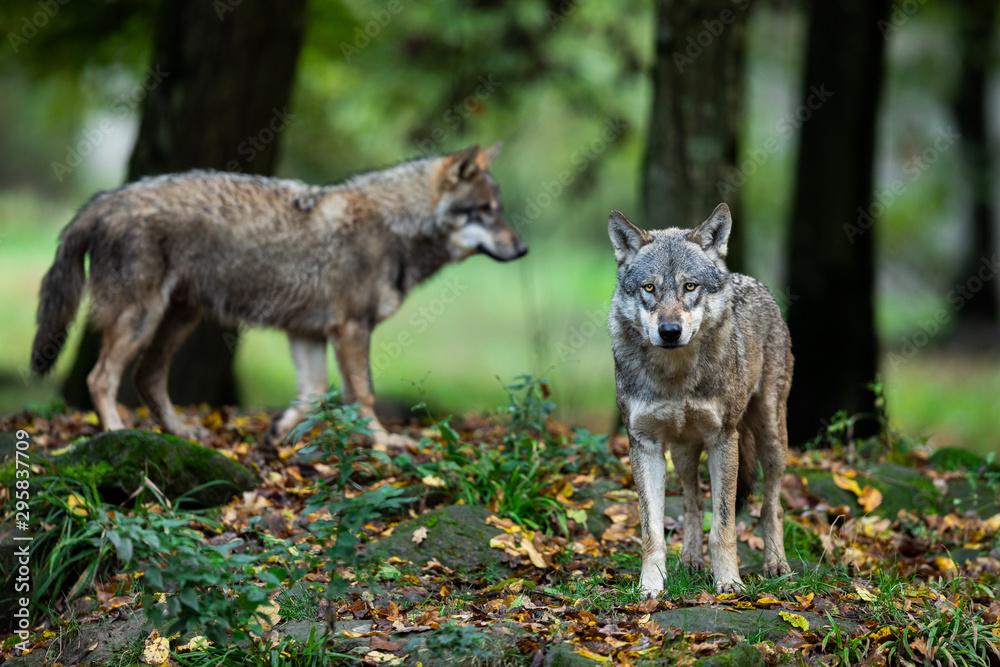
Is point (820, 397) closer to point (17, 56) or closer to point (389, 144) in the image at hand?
point (389, 144)

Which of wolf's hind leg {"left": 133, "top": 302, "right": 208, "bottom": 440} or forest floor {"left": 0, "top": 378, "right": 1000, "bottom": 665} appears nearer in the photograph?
forest floor {"left": 0, "top": 378, "right": 1000, "bottom": 665}

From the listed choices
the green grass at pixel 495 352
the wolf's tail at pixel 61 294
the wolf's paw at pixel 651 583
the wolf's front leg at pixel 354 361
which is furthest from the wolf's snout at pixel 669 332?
the green grass at pixel 495 352

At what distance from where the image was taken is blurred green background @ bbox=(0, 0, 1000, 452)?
12.7 metres

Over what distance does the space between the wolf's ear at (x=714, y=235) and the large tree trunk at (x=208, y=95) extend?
669cm

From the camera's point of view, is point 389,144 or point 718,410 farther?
point 389,144

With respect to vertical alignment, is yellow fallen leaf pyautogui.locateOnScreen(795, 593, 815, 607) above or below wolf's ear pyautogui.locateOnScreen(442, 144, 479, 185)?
below

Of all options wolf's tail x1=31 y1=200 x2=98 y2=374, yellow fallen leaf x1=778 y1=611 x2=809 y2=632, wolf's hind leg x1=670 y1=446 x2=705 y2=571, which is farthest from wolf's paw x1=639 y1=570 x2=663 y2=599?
wolf's tail x1=31 y1=200 x2=98 y2=374

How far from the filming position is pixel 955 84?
18.6 m

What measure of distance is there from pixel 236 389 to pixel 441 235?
15.0ft

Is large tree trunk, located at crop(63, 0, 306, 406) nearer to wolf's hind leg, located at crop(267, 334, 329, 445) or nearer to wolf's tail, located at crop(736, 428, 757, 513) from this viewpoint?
wolf's hind leg, located at crop(267, 334, 329, 445)

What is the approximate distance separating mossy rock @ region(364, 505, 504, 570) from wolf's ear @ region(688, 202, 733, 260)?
2167mm

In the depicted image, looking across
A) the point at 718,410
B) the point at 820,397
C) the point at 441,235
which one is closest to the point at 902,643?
the point at 718,410

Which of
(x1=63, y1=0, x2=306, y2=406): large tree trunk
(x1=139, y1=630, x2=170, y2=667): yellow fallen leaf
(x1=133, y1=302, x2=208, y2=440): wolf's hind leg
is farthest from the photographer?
(x1=63, y1=0, x2=306, y2=406): large tree trunk

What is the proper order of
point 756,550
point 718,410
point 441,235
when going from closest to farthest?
point 718,410 → point 756,550 → point 441,235
